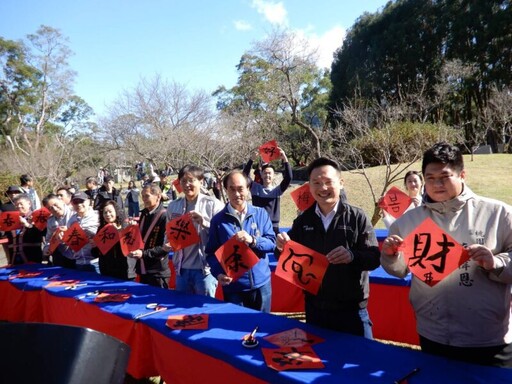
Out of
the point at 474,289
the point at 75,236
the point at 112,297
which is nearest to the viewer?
the point at 474,289

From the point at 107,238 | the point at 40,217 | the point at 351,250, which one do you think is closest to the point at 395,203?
the point at 351,250

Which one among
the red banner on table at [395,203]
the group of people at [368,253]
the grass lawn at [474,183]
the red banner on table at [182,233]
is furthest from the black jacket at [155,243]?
the grass lawn at [474,183]

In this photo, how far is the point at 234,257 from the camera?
2494 mm

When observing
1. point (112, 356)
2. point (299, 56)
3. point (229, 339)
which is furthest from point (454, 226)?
point (299, 56)

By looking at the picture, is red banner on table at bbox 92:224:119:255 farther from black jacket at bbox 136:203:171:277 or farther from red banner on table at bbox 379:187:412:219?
red banner on table at bbox 379:187:412:219

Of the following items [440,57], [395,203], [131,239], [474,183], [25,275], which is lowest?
[25,275]

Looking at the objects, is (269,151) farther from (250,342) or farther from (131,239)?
(250,342)

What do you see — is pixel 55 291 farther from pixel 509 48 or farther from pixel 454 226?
pixel 509 48

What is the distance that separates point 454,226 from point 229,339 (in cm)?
136

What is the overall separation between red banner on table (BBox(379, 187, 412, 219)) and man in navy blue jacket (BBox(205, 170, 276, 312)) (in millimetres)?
2432

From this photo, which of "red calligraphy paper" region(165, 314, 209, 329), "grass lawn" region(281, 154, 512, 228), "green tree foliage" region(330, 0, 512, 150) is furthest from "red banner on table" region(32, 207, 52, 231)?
"green tree foliage" region(330, 0, 512, 150)

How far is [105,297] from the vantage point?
9.61ft

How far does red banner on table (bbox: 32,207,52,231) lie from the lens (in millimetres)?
4742

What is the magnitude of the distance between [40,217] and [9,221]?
39 centimetres
